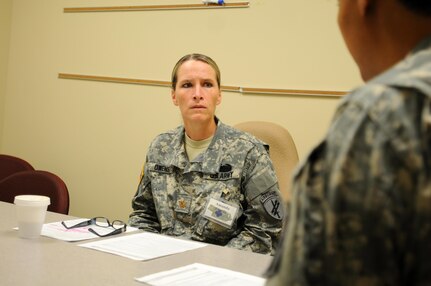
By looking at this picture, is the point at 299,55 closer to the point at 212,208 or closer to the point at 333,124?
the point at 212,208

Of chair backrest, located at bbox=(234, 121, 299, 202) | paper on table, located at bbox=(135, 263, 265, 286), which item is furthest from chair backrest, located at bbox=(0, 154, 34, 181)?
paper on table, located at bbox=(135, 263, 265, 286)

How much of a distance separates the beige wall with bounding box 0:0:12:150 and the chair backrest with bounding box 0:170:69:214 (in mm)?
1987

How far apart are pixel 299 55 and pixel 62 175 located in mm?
2077

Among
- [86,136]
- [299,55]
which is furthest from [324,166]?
[86,136]

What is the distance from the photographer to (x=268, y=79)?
126 inches

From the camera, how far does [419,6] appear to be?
0.50 m

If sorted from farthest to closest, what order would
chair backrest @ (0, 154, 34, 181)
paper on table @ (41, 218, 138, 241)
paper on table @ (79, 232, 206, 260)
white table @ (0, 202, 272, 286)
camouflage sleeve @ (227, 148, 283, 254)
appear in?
chair backrest @ (0, 154, 34, 181) → camouflage sleeve @ (227, 148, 283, 254) → paper on table @ (41, 218, 138, 241) → paper on table @ (79, 232, 206, 260) → white table @ (0, 202, 272, 286)

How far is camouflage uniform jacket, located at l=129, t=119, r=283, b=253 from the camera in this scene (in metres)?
2.03

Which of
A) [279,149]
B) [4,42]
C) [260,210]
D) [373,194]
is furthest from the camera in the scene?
[4,42]

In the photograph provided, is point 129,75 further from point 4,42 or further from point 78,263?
point 78,263

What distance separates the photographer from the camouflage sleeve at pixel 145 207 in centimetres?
222

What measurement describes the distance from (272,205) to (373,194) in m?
1.65

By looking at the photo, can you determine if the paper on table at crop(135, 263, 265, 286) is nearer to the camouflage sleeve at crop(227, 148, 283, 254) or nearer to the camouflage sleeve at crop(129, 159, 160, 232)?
the camouflage sleeve at crop(227, 148, 283, 254)

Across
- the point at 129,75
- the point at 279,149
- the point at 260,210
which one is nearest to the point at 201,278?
the point at 260,210
